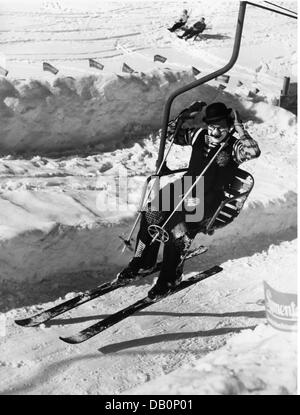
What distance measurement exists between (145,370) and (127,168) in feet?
12.3

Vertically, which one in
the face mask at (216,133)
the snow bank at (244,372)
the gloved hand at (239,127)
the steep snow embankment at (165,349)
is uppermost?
the gloved hand at (239,127)

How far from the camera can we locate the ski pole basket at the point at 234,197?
458 cm

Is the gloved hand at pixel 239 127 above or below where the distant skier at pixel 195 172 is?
above

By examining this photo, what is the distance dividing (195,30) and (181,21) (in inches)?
20.0

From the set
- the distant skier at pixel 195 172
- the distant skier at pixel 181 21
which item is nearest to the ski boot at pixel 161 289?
the distant skier at pixel 195 172

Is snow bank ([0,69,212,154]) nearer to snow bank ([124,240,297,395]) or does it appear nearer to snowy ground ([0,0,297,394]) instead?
snowy ground ([0,0,297,394])

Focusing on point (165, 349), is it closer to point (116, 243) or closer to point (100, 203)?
point (116, 243)

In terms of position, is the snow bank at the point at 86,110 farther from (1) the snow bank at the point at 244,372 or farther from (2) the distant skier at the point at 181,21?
(2) the distant skier at the point at 181,21

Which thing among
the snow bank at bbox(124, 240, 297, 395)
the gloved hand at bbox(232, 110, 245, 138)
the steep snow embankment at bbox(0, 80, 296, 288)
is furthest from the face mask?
the steep snow embankment at bbox(0, 80, 296, 288)

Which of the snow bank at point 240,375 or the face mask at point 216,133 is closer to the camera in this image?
the snow bank at point 240,375

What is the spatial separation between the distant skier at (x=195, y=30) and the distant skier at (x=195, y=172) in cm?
1085

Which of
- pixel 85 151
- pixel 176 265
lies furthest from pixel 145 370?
pixel 85 151
